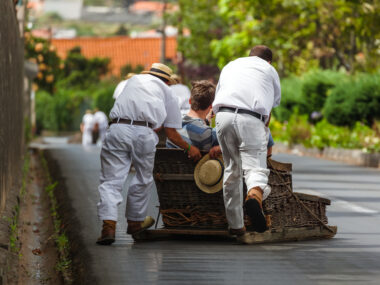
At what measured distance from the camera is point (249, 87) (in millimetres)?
9172

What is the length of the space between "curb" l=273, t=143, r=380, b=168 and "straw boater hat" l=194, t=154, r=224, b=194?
567 inches

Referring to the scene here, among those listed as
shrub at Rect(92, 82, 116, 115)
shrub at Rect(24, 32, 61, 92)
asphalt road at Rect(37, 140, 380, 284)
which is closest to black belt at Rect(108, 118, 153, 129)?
asphalt road at Rect(37, 140, 380, 284)

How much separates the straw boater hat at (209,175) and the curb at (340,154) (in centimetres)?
1440

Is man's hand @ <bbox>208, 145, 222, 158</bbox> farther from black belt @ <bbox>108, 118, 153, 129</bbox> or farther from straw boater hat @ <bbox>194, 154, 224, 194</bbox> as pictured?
black belt @ <bbox>108, 118, 153, 129</bbox>

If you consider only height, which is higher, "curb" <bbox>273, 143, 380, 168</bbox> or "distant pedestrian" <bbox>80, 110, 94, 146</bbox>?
"curb" <bbox>273, 143, 380, 168</bbox>

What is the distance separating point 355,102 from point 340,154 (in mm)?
1853

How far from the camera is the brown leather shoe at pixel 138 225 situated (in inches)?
372

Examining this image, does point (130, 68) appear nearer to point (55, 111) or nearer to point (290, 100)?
point (55, 111)

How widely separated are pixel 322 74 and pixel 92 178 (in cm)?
1722

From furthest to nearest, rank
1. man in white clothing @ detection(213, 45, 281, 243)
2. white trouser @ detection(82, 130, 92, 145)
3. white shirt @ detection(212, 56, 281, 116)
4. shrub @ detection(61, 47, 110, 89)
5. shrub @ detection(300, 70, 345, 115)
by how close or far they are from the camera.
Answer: shrub @ detection(61, 47, 110, 89) < white trouser @ detection(82, 130, 92, 145) < shrub @ detection(300, 70, 345, 115) < white shirt @ detection(212, 56, 281, 116) < man in white clothing @ detection(213, 45, 281, 243)

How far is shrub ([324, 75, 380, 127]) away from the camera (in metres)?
27.3

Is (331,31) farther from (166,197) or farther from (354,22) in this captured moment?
(166,197)

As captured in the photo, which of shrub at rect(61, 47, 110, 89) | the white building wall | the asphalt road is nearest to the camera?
the asphalt road

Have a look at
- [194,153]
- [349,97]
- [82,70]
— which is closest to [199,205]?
[194,153]
